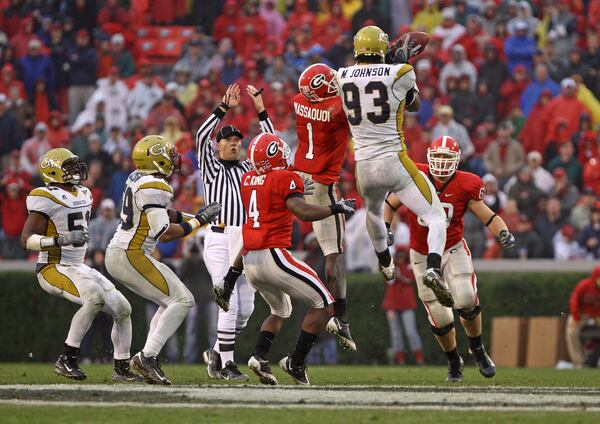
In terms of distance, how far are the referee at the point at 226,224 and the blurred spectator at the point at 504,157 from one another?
7.44 meters

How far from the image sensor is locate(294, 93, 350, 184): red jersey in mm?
11070

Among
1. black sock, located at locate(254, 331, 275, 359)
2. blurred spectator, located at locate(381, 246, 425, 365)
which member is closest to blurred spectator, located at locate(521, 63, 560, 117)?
blurred spectator, located at locate(381, 246, 425, 365)

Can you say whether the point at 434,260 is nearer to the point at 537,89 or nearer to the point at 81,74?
the point at 537,89

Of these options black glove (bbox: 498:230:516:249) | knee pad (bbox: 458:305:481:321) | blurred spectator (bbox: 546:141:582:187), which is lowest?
knee pad (bbox: 458:305:481:321)

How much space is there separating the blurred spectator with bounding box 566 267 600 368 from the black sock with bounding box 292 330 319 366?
6.71 metres

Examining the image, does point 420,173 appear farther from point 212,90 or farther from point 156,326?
point 212,90

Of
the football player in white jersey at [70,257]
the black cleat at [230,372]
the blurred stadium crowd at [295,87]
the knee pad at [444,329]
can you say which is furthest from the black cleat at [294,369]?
the blurred stadium crowd at [295,87]

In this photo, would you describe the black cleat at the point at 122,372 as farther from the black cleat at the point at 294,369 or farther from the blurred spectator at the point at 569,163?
the blurred spectator at the point at 569,163

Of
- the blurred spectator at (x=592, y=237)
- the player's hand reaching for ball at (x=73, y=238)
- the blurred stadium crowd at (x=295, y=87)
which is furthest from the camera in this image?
the blurred stadium crowd at (x=295, y=87)

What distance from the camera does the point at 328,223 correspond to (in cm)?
1112

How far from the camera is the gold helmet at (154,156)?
1064 centimetres

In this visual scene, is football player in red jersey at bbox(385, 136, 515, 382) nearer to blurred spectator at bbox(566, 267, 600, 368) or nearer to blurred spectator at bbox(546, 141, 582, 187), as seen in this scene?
blurred spectator at bbox(566, 267, 600, 368)

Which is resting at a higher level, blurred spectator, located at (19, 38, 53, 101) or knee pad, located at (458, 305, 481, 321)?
blurred spectator, located at (19, 38, 53, 101)

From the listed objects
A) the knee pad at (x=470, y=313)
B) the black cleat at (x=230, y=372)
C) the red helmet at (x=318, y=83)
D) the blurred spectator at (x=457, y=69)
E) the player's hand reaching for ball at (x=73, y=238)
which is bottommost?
the black cleat at (x=230, y=372)
